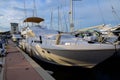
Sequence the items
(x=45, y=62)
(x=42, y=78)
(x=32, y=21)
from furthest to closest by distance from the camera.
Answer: (x=32, y=21)
(x=45, y=62)
(x=42, y=78)

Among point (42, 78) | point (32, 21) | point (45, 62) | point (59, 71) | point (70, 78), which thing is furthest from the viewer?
point (32, 21)

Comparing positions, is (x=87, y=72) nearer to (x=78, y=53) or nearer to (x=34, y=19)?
(x=78, y=53)

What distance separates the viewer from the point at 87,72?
11133mm

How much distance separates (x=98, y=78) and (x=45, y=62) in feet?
13.3

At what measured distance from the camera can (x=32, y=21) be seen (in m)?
20.9

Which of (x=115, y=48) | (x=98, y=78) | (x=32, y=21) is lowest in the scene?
(x=98, y=78)

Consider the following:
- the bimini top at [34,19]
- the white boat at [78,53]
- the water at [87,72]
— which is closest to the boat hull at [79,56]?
the white boat at [78,53]

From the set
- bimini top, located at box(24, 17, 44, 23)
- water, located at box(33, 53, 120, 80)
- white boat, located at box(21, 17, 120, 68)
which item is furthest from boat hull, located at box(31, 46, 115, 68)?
bimini top, located at box(24, 17, 44, 23)

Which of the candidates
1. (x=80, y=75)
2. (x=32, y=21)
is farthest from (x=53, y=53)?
(x=32, y=21)

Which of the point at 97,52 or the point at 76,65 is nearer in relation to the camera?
the point at 97,52

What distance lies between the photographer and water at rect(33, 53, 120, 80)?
10.2m

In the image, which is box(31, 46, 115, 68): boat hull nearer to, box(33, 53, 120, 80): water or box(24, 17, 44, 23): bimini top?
box(33, 53, 120, 80): water

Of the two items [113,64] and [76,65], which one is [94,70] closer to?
[76,65]

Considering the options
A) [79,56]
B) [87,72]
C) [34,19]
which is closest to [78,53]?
[79,56]
